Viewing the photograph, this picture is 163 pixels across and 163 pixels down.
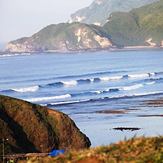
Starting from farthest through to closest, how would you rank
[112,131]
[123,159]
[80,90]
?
1. [80,90]
2. [112,131]
3. [123,159]

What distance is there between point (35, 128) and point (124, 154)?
48.8ft

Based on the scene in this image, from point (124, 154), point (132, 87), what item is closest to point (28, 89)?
point (132, 87)

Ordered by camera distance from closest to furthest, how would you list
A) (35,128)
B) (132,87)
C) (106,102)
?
1. (35,128)
2. (106,102)
3. (132,87)

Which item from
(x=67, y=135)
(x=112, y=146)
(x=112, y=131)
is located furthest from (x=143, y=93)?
(x=112, y=146)

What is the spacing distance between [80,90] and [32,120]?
5763cm

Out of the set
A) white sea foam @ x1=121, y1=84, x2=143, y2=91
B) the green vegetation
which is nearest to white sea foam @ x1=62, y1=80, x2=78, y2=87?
white sea foam @ x1=121, y1=84, x2=143, y2=91

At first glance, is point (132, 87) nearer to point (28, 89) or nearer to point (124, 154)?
point (28, 89)

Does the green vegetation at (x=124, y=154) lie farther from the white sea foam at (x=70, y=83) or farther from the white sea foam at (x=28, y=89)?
the white sea foam at (x=70, y=83)

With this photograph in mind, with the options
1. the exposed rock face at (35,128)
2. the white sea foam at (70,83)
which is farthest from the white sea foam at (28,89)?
the exposed rock face at (35,128)

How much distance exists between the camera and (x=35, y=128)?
24719 millimetres

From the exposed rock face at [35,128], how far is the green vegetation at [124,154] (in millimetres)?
12778

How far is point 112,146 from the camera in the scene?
10.6 m

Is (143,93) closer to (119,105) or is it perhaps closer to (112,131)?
(119,105)

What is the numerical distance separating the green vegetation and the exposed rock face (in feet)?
41.9
